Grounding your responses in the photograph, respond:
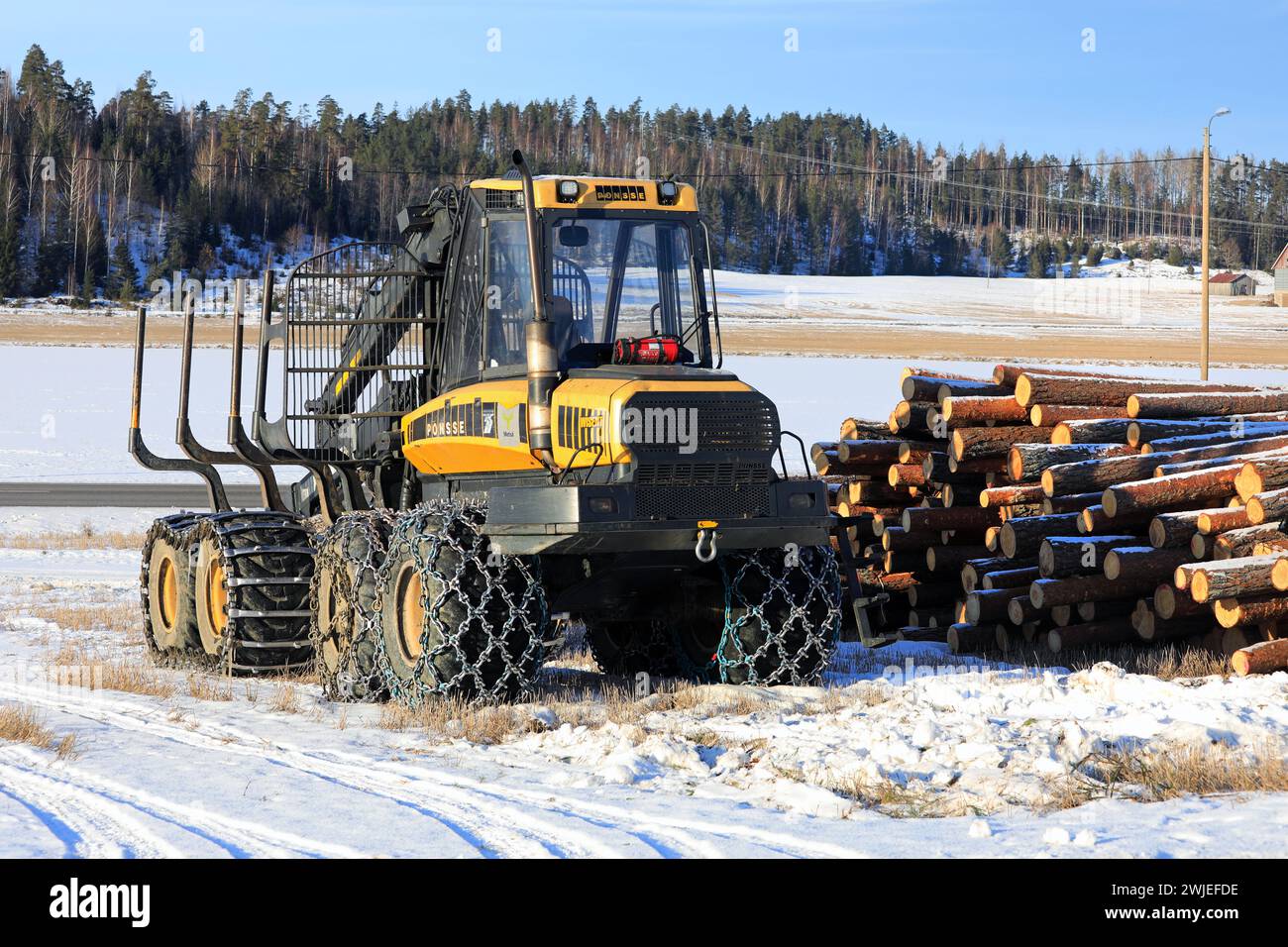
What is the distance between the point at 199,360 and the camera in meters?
58.9

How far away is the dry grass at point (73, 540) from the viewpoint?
74.8ft

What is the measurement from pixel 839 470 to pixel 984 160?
603 ft

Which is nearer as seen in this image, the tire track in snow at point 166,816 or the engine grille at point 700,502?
the tire track in snow at point 166,816

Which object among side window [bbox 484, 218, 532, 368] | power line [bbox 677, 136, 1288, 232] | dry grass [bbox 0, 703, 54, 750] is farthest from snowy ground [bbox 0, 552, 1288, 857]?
power line [bbox 677, 136, 1288, 232]

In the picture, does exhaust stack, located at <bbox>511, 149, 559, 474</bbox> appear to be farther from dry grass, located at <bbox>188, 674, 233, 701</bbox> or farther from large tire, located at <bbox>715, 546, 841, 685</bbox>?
dry grass, located at <bbox>188, 674, 233, 701</bbox>

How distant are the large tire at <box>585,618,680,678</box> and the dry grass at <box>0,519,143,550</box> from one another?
467 inches

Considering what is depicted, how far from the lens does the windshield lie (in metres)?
10.9

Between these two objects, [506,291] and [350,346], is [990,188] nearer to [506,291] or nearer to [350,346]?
[350,346]

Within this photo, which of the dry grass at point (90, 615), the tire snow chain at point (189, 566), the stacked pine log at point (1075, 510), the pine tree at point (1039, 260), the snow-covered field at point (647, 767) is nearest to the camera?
the snow-covered field at point (647, 767)

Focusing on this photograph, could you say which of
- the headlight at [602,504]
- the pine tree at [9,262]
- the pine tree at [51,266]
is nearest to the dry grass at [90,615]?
the headlight at [602,504]

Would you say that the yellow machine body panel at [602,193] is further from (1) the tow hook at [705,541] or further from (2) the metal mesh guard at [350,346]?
(1) the tow hook at [705,541]

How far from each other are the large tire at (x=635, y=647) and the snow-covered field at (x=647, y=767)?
382 millimetres

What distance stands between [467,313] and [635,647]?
3.16 metres
